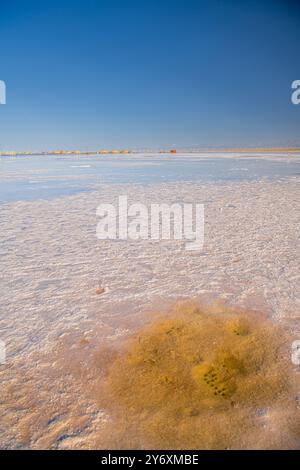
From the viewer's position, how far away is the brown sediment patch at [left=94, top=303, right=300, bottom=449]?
1278 mm

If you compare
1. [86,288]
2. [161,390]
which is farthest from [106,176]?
[161,390]

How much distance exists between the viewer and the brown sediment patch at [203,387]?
128 cm

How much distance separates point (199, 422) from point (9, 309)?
1733 millimetres

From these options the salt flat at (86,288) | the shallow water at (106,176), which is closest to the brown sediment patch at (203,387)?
the salt flat at (86,288)

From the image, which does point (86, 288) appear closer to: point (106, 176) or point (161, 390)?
point (161, 390)

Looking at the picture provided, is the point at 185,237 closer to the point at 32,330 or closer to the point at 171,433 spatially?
the point at 32,330

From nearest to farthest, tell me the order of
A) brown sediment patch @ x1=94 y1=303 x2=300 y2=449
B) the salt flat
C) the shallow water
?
brown sediment patch @ x1=94 y1=303 x2=300 y2=449
the salt flat
the shallow water

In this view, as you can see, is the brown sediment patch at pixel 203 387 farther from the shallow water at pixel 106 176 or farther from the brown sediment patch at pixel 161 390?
the shallow water at pixel 106 176

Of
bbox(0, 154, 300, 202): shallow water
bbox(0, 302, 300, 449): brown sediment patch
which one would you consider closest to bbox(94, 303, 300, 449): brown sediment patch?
bbox(0, 302, 300, 449): brown sediment patch

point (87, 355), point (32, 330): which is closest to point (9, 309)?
point (32, 330)

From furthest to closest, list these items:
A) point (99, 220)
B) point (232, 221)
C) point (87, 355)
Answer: point (99, 220) → point (232, 221) → point (87, 355)

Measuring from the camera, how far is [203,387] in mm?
1559

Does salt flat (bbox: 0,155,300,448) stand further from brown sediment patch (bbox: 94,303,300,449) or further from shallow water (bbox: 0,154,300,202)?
shallow water (bbox: 0,154,300,202)

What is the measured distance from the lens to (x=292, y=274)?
9.51 feet
